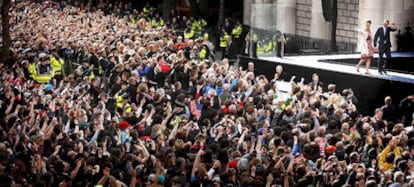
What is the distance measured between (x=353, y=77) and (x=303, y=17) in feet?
56.4

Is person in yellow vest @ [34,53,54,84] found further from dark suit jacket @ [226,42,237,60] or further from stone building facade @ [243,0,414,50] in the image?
stone building facade @ [243,0,414,50]

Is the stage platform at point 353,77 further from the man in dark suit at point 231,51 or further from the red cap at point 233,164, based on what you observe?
the red cap at point 233,164

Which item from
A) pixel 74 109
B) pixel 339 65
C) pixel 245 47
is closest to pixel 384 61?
pixel 339 65

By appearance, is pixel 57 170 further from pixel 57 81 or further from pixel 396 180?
pixel 57 81

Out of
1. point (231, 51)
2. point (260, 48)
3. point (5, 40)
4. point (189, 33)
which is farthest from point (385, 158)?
point (189, 33)

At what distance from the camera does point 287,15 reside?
137ft

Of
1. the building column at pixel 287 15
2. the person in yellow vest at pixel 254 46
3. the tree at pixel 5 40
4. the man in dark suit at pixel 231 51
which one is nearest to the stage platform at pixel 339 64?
the person in yellow vest at pixel 254 46

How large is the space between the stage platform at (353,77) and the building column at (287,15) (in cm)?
1039

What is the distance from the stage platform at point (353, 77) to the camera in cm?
2527

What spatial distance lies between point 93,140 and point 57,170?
7.17 feet

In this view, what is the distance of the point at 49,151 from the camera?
54.5 ft

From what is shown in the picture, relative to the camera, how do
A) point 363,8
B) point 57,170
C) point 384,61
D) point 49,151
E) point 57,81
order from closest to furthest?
point 57,170, point 49,151, point 57,81, point 384,61, point 363,8

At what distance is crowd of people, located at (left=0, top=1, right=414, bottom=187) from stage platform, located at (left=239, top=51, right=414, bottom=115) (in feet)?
5.62

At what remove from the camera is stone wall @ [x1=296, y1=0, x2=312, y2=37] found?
4284 centimetres
